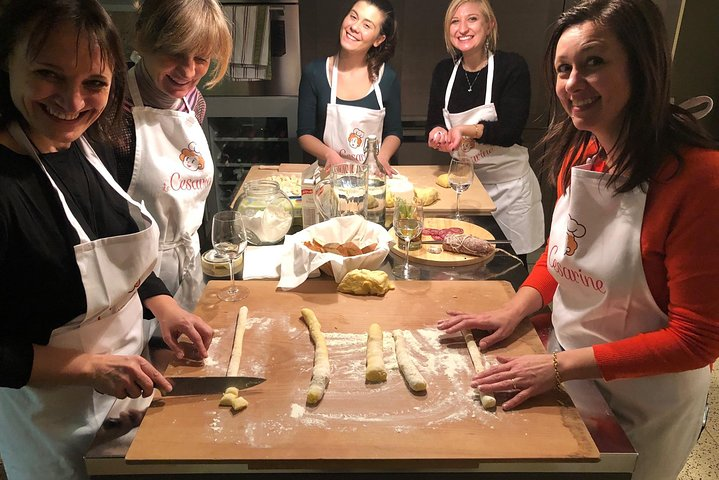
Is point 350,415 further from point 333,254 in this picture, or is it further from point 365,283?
point 333,254

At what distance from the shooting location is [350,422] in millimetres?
1029

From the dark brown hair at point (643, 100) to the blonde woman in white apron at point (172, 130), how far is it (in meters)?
0.96

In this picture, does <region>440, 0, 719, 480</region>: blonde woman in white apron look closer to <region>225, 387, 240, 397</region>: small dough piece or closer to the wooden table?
the wooden table

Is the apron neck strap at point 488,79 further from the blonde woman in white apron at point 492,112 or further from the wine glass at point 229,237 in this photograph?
the wine glass at point 229,237

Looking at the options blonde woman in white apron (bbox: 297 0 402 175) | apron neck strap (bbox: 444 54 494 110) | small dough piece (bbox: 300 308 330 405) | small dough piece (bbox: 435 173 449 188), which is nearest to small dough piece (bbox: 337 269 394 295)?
small dough piece (bbox: 300 308 330 405)

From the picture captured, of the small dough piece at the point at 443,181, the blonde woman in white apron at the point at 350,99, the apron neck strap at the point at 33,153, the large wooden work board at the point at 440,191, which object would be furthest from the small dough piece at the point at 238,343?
the blonde woman in white apron at the point at 350,99

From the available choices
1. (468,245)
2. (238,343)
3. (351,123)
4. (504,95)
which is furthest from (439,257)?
(504,95)

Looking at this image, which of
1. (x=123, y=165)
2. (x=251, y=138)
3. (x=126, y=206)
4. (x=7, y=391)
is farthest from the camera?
(x=251, y=138)

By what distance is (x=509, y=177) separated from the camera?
2.85 metres

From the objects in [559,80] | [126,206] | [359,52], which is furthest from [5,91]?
[359,52]

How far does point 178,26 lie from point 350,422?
3.66 feet

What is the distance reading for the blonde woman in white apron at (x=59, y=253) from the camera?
1018 mm

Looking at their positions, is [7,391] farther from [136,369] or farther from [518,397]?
[518,397]

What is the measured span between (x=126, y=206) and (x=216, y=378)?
0.47m
